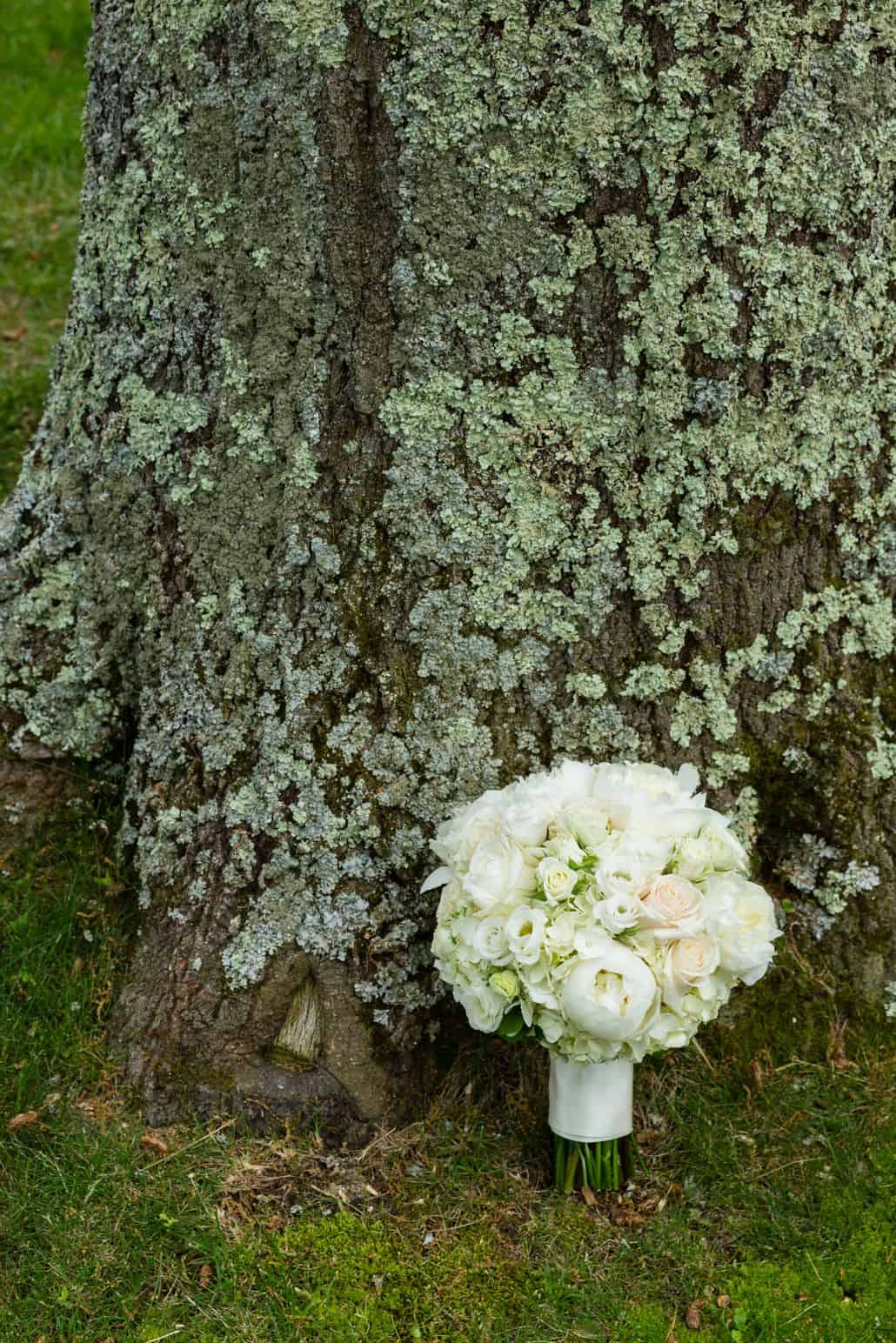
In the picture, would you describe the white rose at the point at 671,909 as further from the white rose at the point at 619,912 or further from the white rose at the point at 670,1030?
the white rose at the point at 670,1030

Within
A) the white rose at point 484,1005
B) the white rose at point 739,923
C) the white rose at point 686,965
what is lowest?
the white rose at point 484,1005

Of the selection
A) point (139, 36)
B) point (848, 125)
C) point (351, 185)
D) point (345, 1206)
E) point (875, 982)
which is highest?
point (139, 36)

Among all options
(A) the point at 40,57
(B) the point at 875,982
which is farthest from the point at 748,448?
(A) the point at 40,57

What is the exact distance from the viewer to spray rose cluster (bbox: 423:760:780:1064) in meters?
2.12

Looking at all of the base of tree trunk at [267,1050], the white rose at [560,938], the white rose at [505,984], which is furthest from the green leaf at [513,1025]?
the base of tree trunk at [267,1050]

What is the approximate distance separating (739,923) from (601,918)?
0.27 m

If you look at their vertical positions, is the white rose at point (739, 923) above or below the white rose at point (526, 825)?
below

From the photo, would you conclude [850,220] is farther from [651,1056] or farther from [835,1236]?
[835,1236]

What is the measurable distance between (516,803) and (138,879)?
3.52 ft

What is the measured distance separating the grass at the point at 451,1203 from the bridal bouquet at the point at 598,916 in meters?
0.38

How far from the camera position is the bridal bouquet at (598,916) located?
212cm

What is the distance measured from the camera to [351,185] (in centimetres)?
230

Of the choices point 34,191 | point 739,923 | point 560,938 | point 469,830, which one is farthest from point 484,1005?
point 34,191

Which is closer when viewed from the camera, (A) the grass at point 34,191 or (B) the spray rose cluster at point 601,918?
(B) the spray rose cluster at point 601,918
